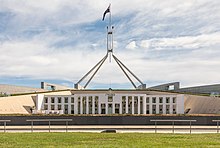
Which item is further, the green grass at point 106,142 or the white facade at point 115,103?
the white facade at point 115,103

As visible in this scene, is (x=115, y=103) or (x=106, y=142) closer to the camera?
(x=106, y=142)

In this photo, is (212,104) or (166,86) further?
(166,86)

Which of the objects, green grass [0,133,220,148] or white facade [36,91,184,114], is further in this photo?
white facade [36,91,184,114]

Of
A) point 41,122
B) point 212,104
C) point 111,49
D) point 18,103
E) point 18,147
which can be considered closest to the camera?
point 18,147

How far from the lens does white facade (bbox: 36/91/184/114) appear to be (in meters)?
46.2

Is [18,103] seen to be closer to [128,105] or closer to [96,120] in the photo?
[128,105]

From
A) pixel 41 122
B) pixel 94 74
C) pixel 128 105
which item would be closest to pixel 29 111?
pixel 128 105

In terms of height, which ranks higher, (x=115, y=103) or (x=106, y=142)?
(x=115, y=103)

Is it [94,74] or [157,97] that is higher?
[94,74]

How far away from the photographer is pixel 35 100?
46156 mm

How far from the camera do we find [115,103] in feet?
152

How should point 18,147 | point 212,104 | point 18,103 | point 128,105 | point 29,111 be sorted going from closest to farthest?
point 18,147 → point 212,104 → point 18,103 → point 29,111 → point 128,105

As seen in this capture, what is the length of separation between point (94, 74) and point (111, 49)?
247 inches

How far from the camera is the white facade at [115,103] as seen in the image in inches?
1820
